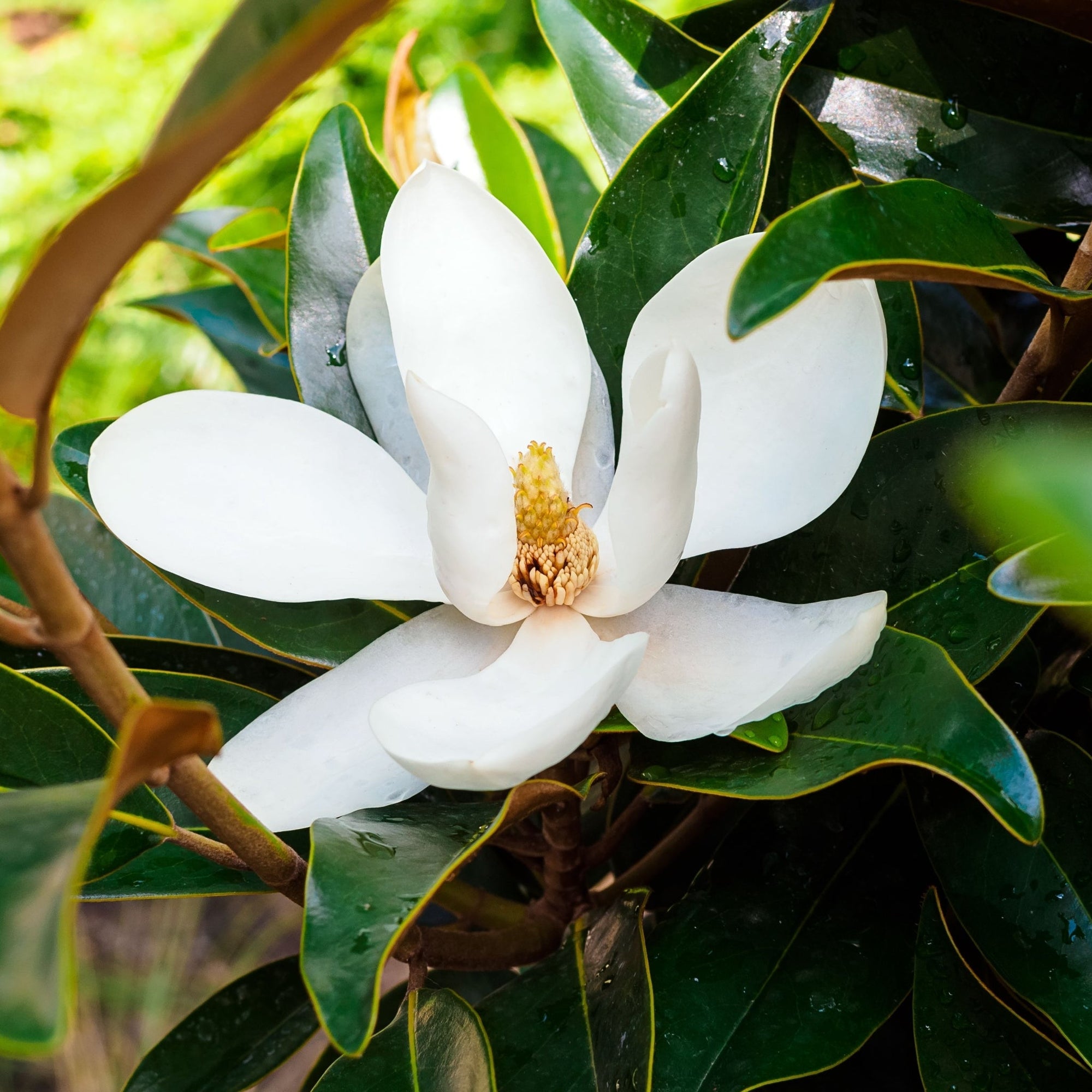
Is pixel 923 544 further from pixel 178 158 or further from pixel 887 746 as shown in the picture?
pixel 178 158

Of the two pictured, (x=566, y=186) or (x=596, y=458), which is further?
(x=566, y=186)

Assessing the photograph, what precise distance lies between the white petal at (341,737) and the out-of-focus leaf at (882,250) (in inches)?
8.1

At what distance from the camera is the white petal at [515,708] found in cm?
34

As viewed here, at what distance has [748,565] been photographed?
1.70 feet

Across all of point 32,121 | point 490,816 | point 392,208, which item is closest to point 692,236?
point 392,208

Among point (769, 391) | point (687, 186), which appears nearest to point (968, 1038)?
point (769, 391)

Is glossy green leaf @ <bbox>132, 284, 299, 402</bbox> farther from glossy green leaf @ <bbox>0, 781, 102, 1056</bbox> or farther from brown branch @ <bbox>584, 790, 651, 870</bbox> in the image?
glossy green leaf @ <bbox>0, 781, 102, 1056</bbox>

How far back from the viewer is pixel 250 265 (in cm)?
77

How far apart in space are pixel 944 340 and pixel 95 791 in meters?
0.62

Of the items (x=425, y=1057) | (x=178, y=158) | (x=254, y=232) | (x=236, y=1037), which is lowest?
(x=236, y=1037)

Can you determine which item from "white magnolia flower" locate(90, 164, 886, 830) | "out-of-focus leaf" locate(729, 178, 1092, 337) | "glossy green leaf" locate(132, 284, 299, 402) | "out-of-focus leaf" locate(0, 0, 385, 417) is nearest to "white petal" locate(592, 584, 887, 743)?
"white magnolia flower" locate(90, 164, 886, 830)

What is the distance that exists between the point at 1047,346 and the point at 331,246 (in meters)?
0.35

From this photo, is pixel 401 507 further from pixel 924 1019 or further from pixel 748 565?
pixel 924 1019

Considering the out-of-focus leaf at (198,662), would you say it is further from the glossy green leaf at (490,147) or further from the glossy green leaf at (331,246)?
the glossy green leaf at (490,147)
